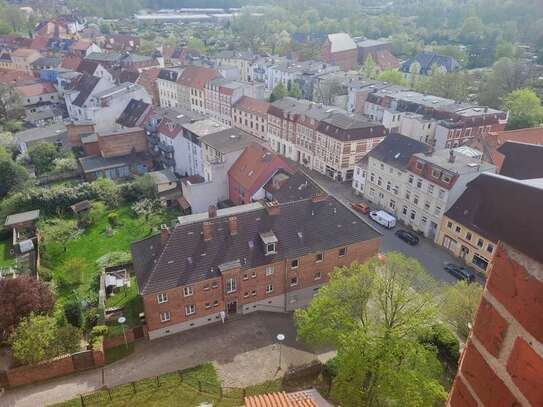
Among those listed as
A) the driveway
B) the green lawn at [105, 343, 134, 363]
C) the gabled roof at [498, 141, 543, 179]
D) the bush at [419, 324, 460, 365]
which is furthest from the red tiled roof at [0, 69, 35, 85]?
the bush at [419, 324, 460, 365]

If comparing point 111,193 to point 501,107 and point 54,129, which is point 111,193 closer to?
point 54,129

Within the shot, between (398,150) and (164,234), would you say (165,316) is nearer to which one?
(164,234)

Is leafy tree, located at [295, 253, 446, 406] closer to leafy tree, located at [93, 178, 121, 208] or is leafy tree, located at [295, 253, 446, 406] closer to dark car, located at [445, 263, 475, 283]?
dark car, located at [445, 263, 475, 283]

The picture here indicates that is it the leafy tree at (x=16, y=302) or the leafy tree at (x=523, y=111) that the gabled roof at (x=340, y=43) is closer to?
the leafy tree at (x=523, y=111)

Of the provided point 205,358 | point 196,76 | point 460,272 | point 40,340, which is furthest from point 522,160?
point 196,76

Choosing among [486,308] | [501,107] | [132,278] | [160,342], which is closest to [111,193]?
[132,278]

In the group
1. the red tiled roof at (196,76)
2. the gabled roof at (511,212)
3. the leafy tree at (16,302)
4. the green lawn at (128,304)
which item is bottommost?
the green lawn at (128,304)

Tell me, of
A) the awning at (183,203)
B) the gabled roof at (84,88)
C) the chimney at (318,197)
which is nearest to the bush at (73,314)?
the awning at (183,203)
